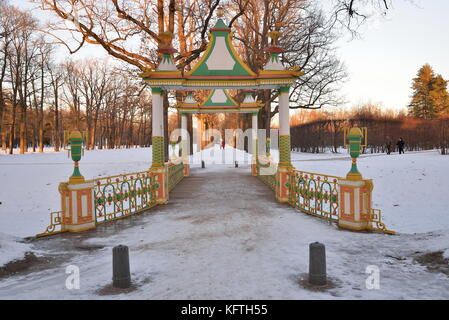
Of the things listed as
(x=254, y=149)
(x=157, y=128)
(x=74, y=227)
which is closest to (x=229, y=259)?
(x=74, y=227)

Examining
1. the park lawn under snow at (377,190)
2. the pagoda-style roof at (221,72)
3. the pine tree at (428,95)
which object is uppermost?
the pine tree at (428,95)

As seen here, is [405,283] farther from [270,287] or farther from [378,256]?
[270,287]

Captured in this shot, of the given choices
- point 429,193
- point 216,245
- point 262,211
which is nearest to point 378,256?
point 216,245

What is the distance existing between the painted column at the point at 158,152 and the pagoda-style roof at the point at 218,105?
318 inches

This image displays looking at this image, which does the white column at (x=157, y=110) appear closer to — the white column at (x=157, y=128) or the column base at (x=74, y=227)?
the white column at (x=157, y=128)

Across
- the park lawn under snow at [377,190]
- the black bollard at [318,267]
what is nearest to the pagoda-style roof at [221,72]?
the park lawn under snow at [377,190]

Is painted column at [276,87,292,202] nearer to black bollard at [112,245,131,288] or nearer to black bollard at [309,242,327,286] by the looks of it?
black bollard at [309,242,327,286]

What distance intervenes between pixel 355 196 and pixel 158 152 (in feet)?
21.5

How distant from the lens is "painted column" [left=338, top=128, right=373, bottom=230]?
7.14 m

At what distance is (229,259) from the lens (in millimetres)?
5293

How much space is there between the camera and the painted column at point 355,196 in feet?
23.4

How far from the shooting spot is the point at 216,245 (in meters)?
6.10

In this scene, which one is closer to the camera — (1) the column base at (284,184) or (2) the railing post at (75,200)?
(2) the railing post at (75,200)

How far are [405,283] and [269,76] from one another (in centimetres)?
752
